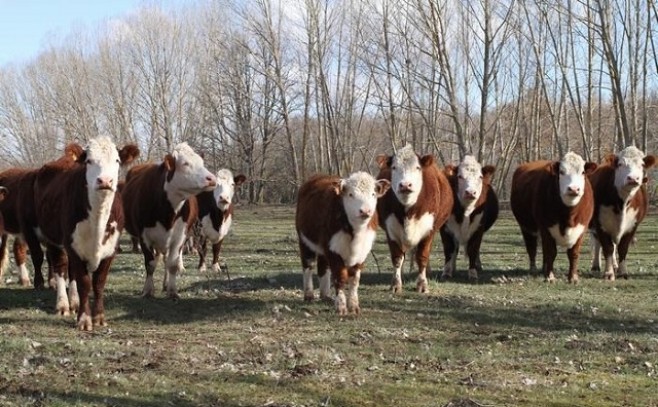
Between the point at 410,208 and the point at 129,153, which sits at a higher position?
the point at 129,153

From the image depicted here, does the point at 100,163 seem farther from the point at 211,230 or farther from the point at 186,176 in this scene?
the point at 211,230

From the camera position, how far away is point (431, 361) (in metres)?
8.79

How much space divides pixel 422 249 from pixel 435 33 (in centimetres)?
1979

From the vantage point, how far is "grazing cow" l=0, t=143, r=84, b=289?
44.7ft

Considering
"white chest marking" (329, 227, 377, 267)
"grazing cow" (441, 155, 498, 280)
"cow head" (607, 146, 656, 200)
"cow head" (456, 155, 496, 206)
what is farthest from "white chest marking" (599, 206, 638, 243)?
"white chest marking" (329, 227, 377, 267)

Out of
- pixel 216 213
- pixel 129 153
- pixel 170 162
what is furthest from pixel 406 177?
pixel 216 213

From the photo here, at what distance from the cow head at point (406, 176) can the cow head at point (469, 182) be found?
7.16 feet

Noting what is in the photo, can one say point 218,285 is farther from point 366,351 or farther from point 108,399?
point 108,399

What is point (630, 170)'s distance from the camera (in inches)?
632

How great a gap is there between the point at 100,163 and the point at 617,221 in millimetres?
10355

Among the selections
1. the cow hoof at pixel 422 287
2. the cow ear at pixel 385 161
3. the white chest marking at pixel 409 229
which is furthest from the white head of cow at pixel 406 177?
the cow hoof at pixel 422 287

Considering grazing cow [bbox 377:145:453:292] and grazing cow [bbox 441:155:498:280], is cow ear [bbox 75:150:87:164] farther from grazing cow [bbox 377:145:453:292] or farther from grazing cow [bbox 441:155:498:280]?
grazing cow [bbox 441:155:498:280]

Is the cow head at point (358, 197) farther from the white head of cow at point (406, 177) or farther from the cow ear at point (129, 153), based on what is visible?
the cow ear at point (129, 153)

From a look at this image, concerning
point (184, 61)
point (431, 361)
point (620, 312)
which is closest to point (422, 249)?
point (620, 312)
